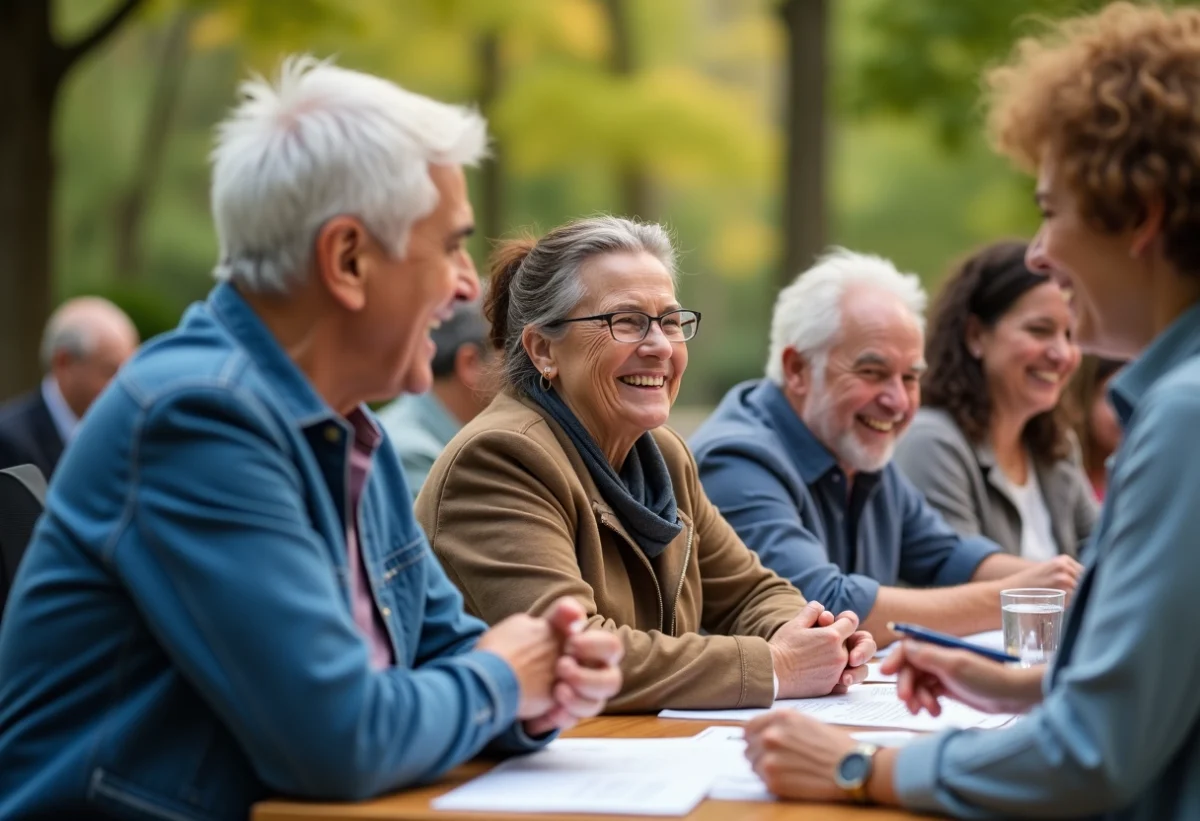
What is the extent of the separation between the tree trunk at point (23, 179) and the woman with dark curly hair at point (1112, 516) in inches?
368

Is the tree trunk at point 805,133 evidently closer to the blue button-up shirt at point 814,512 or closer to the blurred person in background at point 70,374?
the blurred person in background at point 70,374

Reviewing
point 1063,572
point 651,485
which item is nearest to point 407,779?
point 651,485

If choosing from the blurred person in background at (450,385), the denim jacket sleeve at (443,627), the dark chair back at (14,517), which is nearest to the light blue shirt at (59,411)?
the blurred person in background at (450,385)

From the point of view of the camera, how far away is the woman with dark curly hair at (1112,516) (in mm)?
1902

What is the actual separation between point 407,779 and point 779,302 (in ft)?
9.16

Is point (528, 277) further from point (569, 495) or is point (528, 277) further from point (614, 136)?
point (614, 136)

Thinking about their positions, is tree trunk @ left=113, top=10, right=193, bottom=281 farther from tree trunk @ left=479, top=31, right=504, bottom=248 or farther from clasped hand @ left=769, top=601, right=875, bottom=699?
clasped hand @ left=769, top=601, right=875, bottom=699

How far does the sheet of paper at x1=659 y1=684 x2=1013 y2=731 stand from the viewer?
2756mm

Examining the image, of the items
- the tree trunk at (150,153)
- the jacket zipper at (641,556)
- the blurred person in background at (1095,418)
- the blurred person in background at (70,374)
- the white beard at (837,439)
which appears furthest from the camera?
the tree trunk at (150,153)

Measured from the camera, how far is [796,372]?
454cm

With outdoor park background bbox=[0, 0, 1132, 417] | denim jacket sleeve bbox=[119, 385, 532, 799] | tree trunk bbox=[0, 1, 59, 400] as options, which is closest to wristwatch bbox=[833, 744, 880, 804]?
denim jacket sleeve bbox=[119, 385, 532, 799]

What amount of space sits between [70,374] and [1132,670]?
735cm

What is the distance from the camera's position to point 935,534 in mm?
4797

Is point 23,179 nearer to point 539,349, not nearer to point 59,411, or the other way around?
point 59,411
